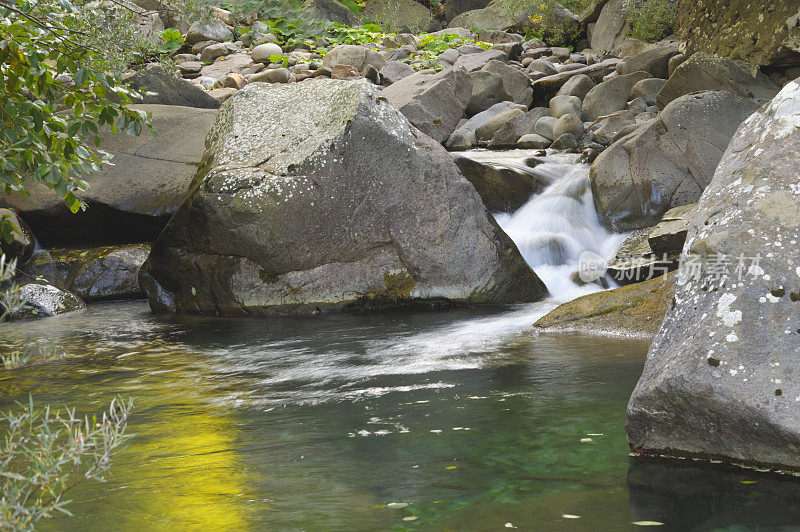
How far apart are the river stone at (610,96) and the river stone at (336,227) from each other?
837 cm

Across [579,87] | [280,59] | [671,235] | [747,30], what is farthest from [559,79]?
[671,235]

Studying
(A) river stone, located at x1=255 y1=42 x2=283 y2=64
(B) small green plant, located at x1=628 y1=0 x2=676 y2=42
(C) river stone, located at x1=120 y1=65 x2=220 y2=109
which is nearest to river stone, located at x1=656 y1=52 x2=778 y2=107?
(B) small green plant, located at x1=628 y1=0 x2=676 y2=42

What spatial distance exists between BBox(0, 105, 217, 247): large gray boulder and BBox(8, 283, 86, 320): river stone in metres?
1.39

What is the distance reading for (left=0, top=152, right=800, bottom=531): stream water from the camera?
3010 millimetres

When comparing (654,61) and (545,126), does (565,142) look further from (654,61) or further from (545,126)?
(654,61)

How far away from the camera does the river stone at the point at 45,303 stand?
30.2 ft

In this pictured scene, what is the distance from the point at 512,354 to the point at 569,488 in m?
2.90

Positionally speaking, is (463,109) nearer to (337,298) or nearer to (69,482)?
(337,298)

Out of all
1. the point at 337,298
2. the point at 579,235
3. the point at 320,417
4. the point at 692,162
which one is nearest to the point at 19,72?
the point at 320,417

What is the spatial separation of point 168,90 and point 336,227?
6.52 meters

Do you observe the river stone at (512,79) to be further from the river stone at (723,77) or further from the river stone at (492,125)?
the river stone at (723,77)

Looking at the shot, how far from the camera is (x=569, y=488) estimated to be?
3.21m

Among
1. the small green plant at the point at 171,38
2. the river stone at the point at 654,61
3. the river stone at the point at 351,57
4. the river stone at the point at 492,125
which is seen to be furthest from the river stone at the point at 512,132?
the small green plant at the point at 171,38

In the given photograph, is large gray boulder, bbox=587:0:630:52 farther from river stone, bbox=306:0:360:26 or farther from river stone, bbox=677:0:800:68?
river stone, bbox=306:0:360:26
